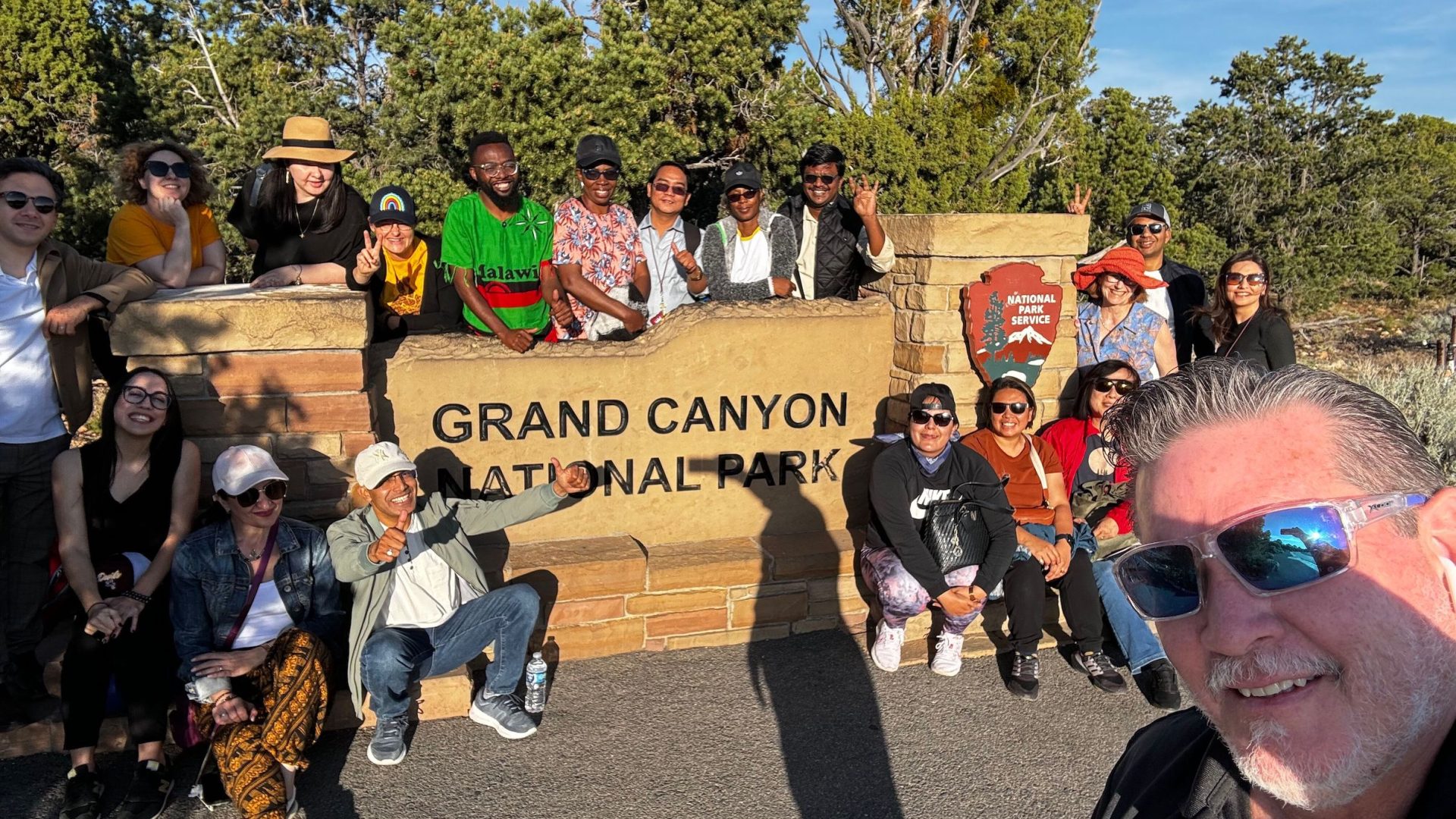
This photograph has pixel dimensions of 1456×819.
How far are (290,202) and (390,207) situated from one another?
19.1 inches

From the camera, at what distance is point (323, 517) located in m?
4.32

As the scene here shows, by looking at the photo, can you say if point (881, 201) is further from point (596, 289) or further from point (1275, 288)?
point (596, 289)

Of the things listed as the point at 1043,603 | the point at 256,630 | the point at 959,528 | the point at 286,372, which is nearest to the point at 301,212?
the point at 286,372

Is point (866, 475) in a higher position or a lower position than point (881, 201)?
lower

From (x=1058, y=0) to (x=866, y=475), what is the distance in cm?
1723

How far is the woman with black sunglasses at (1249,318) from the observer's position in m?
5.16

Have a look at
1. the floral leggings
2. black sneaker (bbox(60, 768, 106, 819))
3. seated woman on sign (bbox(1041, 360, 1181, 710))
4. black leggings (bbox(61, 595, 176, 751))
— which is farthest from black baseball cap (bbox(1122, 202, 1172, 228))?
black sneaker (bbox(60, 768, 106, 819))

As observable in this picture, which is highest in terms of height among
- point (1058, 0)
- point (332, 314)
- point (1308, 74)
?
point (1058, 0)

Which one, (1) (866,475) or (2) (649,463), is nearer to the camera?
(2) (649,463)

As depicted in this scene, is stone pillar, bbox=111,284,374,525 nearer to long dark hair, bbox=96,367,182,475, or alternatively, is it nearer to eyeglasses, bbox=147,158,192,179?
long dark hair, bbox=96,367,182,475

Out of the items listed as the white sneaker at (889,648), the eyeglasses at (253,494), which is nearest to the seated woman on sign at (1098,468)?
the white sneaker at (889,648)

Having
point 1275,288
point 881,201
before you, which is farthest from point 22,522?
point 1275,288

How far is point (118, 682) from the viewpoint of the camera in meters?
3.60

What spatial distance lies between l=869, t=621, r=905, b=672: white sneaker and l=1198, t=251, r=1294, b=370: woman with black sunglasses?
2.25 metres
